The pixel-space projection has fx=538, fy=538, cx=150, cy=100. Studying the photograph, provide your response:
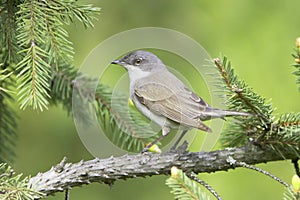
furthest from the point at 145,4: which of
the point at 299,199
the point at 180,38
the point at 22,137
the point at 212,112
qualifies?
the point at 299,199

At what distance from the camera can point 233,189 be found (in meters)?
3.70

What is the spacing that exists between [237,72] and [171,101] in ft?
3.51

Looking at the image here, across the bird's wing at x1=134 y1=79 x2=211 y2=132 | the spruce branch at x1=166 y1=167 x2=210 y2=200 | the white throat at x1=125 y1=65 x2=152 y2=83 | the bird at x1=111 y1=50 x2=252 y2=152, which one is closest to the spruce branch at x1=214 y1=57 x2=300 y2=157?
the bird at x1=111 y1=50 x2=252 y2=152

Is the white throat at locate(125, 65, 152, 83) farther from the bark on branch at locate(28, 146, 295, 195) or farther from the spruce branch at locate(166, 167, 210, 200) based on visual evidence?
the spruce branch at locate(166, 167, 210, 200)

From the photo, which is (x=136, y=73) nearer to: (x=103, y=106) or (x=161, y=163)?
(x=103, y=106)

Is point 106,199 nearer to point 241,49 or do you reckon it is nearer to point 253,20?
point 241,49

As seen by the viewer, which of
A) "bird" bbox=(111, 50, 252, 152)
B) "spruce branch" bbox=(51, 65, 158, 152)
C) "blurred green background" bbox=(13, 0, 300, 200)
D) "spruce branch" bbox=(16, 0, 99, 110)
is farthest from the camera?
"blurred green background" bbox=(13, 0, 300, 200)

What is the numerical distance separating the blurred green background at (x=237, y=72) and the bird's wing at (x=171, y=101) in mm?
932

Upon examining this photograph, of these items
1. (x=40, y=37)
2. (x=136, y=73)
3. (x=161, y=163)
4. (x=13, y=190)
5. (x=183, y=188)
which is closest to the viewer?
(x=183, y=188)

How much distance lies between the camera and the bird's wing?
2.79 meters

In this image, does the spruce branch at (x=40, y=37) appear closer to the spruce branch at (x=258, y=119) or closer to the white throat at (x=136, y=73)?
the spruce branch at (x=258, y=119)

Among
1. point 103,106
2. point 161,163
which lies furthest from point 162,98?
point 161,163

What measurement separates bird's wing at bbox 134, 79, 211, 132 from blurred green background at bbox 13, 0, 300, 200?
932 millimetres

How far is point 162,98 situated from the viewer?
9.82 ft
